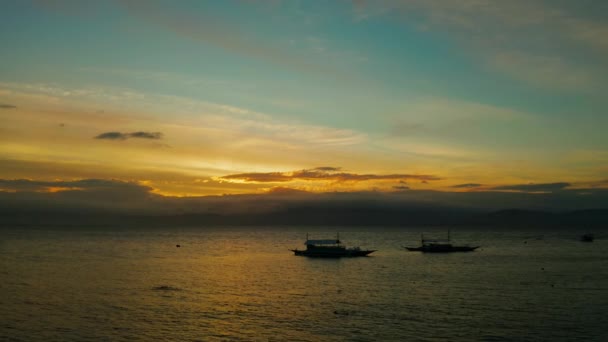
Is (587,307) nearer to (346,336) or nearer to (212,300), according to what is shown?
(346,336)

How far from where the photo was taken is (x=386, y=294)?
2559 inches

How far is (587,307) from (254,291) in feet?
131

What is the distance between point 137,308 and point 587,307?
4943 cm

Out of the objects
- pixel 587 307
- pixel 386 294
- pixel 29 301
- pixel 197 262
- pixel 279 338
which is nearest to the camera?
pixel 279 338

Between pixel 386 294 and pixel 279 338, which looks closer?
pixel 279 338

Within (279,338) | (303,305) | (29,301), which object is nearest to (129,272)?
(29,301)

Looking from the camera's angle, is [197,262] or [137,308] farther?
[197,262]

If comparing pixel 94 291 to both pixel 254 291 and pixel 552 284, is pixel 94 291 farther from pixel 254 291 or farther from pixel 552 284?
pixel 552 284

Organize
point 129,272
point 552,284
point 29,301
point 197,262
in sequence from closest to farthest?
point 29,301
point 552,284
point 129,272
point 197,262

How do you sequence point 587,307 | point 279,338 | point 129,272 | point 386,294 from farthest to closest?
point 129,272
point 386,294
point 587,307
point 279,338

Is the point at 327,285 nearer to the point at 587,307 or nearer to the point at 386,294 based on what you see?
the point at 386,294

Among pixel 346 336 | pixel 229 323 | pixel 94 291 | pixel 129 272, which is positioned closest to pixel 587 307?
pixel 346 336

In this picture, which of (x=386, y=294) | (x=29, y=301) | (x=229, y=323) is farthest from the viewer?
(x=386, y=294)

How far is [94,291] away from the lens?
67688mm
